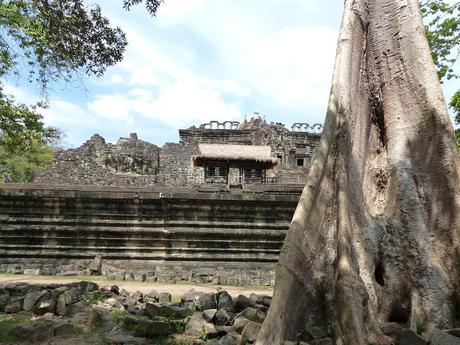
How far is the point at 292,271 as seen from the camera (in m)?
2.69

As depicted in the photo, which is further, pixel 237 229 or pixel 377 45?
pixel 237 229

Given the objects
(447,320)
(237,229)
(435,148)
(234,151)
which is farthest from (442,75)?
(234,151)

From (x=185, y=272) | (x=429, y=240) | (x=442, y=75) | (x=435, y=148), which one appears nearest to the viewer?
(x=429, y=240)

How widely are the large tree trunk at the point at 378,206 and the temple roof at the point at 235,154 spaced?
1714 centimetres

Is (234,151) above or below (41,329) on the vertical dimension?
above

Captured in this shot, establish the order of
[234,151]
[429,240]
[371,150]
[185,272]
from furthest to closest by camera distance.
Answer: [234,151], [185,272], [371,150], [429,240]

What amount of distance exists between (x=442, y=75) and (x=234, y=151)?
40.3ft

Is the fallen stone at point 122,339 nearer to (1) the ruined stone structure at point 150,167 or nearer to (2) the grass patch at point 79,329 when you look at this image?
(2) the grass patch at point 79,329

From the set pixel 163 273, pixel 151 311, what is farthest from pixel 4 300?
pixel 163 273

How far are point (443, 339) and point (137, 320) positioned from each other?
2045mm

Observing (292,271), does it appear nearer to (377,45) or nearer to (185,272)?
(377,45)

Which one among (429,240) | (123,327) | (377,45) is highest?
(377,45)

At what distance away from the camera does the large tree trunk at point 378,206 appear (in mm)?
2652

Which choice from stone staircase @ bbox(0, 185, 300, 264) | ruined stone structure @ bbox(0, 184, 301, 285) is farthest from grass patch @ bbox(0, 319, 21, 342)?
stone staircase @ bbox(0, 185, 300, 264)
